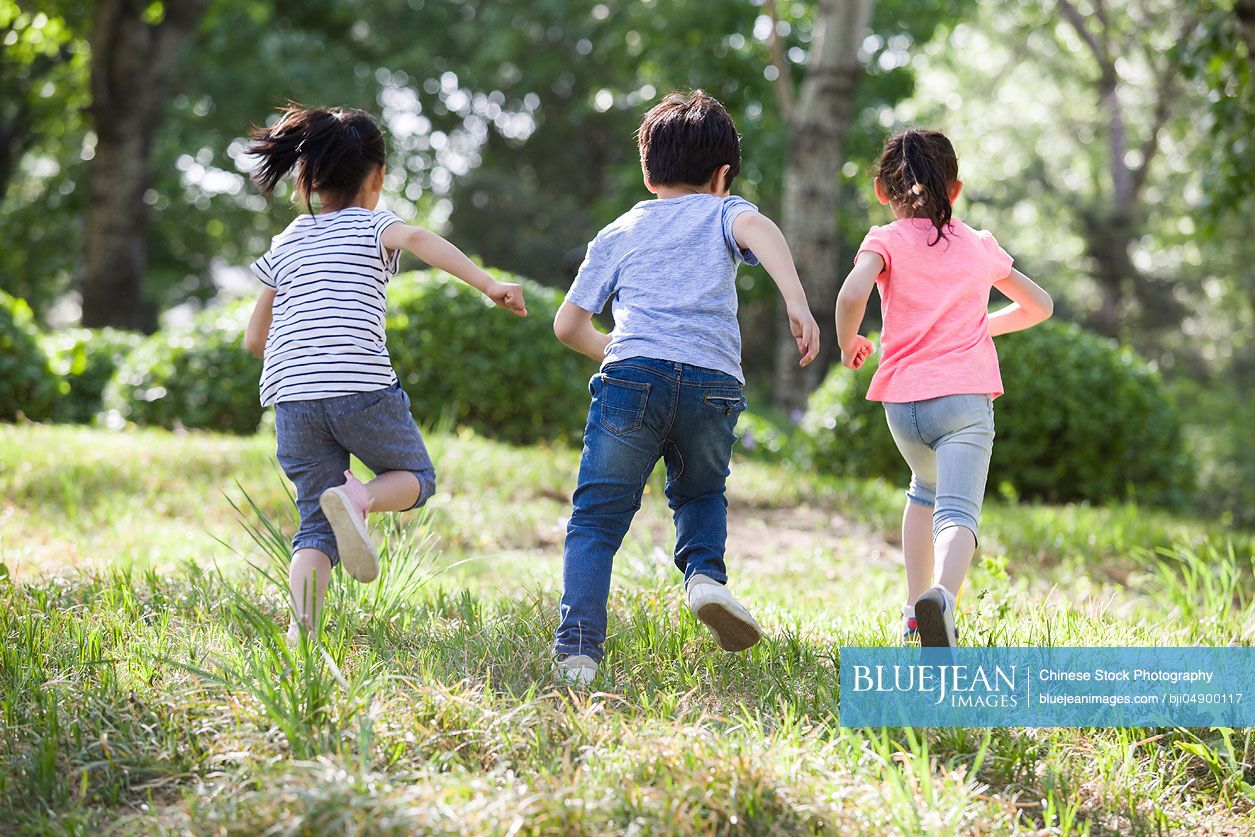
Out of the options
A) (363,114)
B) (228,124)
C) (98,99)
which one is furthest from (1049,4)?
(363,114)

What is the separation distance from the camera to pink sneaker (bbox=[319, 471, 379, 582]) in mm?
2908

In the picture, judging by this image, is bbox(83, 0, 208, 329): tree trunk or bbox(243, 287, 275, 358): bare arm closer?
bbox(243, 287, 275, 358): bare arm

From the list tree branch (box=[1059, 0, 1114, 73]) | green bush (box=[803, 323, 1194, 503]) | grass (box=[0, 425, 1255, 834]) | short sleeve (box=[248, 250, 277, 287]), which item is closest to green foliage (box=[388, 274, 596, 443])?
green bush (box=[803, 323, 1194, 503])

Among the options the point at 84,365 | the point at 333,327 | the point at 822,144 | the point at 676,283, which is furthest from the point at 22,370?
the point at 676,283

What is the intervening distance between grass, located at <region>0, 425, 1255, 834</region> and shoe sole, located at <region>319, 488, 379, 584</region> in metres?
0.22

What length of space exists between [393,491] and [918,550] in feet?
5.29

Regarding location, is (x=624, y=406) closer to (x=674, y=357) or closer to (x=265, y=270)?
(x=674, y=357)

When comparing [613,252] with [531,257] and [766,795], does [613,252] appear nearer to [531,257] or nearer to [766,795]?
[766,795]

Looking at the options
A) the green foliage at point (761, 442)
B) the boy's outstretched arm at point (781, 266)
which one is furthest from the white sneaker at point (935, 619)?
the green foliage at point (761, 442)

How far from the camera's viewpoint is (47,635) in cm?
301

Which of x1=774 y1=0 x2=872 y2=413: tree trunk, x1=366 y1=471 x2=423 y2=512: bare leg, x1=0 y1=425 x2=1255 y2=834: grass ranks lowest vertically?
x1=0 y1=425 x2=1255 y2=834: grass

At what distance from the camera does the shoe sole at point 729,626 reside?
9.34 ft

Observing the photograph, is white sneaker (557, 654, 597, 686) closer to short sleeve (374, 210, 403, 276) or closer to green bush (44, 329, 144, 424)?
short sleeve (374, 210, 403, 276)

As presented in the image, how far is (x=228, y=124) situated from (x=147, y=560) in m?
19.3
